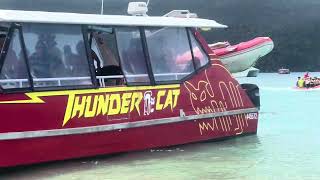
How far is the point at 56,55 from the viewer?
8781mm

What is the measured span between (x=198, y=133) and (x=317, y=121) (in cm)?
833

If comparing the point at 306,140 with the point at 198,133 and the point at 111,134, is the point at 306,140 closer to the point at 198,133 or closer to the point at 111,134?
the point at 198,133

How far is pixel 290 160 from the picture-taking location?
9.83 metres

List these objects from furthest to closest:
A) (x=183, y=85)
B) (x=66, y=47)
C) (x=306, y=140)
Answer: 1. (x=306, y=140)
2. (x=183, y=85)
3. (x=66, y=47)

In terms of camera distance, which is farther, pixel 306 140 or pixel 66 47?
pixel 306 140

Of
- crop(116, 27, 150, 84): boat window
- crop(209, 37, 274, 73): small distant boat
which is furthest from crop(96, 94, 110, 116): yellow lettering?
crop(209, 37, 274, 73): small distant boat

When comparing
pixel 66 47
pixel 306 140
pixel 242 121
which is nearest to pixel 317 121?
pixel 306 140

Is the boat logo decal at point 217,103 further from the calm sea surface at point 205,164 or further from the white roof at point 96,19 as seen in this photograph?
the white roof at point 96,19

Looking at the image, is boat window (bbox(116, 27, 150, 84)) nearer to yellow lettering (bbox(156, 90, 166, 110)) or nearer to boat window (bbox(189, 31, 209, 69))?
yellow lettering (bbox(156, 90, 166, 110))

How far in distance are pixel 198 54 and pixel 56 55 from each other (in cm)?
310

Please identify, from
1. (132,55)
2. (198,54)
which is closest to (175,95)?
(132,55)

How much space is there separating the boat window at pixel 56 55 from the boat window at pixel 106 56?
0.45m

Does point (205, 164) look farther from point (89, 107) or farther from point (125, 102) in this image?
point (89, 107)

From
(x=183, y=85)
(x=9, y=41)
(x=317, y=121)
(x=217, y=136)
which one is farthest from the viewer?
(x=317, y=121)
